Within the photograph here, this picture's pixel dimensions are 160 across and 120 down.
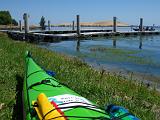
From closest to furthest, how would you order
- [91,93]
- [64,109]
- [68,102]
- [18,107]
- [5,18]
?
[64,109], [68,102], [18,107], [91,93], [5,18]

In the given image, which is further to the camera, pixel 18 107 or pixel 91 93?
pixel 91 93

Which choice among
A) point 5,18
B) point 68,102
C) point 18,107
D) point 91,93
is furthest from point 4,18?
point 68,102

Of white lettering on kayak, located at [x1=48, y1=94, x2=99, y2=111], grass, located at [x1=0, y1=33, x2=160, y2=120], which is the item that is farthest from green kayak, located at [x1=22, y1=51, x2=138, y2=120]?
grass, located at [x1=0, y1=33, x2=160, y2=120]

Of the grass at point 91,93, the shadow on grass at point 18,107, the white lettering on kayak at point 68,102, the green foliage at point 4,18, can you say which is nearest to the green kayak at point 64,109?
the white lettering on kayak at point 68,102

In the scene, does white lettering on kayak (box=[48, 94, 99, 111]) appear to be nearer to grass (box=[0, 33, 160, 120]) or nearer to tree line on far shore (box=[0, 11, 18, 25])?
grass (box=[0, 33, 160, 120])

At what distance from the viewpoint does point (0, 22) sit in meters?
81.6

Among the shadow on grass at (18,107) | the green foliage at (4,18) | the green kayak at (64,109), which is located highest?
the green foliage at (4,18)

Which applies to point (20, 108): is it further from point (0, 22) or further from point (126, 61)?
point (0, 22)

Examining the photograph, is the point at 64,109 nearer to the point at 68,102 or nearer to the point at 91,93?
the point at 68,102

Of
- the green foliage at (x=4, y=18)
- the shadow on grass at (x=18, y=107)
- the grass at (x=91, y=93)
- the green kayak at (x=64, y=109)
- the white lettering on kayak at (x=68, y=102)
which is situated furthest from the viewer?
the green foliage at (x=4, y=18)

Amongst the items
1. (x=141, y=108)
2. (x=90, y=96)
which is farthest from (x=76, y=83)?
(x=141, y=108)

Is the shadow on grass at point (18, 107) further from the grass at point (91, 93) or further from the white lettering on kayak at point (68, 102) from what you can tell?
the white lettering on kayak at point (68, 102)

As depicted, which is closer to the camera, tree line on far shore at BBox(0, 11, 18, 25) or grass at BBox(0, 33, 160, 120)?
grass at BBox(0, 33, 160, 120)

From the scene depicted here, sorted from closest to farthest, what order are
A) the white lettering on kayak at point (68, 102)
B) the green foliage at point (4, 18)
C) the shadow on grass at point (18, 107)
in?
the white lettering on kayak at point (68, 102) → the shadow on grass at point (18, 107) → the green foliage at point (4, 18)
